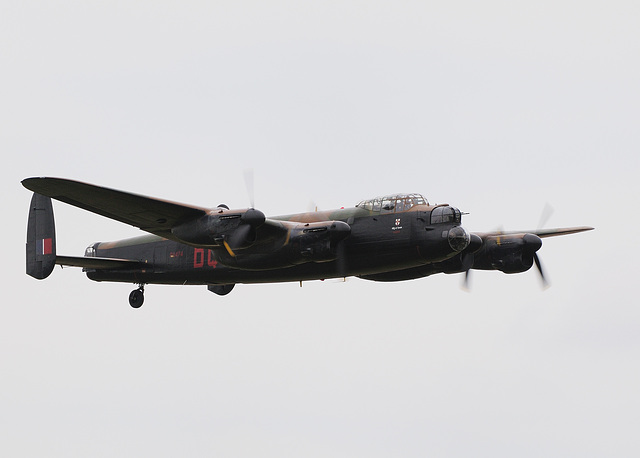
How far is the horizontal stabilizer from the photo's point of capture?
41938 millimetres

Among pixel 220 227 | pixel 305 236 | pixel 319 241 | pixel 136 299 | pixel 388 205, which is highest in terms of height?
pixel 388 205

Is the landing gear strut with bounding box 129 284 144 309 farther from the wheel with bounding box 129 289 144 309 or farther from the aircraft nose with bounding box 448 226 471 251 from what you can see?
the aircraft nose with bounding box 448 226 471 251

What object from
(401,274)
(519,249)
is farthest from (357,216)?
(519,249)

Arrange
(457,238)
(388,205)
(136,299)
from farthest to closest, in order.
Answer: (136,299) < (388,205) < (457,238)

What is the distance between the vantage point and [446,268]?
4022 cm

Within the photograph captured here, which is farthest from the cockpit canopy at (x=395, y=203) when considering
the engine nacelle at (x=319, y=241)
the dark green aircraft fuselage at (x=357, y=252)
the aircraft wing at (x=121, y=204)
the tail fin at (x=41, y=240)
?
the tail fin at (x=41, y=240)

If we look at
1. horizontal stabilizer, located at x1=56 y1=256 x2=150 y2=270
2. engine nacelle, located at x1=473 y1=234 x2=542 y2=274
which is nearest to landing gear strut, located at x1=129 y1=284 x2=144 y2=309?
horizontal stabilizer, located at x1=56 y1=256 x2=150 y2=270

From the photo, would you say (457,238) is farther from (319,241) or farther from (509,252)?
(509,252)

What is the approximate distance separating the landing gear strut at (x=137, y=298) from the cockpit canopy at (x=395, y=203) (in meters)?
11.8

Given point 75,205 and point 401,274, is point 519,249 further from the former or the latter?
point 75,205

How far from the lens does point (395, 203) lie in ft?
120

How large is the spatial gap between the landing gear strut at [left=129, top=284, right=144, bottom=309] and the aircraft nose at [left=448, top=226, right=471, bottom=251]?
14776mm

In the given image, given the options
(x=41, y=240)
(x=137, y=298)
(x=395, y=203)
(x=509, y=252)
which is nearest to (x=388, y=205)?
(x=395, y=203)

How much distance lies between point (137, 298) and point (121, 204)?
8.92 meters
